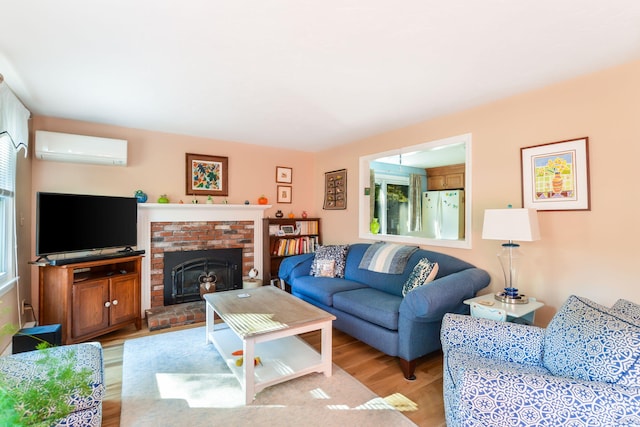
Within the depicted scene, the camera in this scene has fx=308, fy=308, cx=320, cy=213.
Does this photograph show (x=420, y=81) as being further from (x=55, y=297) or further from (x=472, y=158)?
(x=55, y=297)

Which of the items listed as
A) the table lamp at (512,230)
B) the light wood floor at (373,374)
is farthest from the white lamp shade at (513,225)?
the light wood floor at (373,374)

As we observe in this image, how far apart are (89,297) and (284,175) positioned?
2981mm

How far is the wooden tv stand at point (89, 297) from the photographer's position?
112 inches

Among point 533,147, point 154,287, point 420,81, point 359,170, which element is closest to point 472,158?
point 533,147

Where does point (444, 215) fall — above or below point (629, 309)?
above

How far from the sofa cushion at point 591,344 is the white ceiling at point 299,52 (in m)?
Result: 1.56

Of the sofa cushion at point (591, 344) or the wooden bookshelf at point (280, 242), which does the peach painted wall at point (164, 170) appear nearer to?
the wooden bookshelf at point (280, 242)

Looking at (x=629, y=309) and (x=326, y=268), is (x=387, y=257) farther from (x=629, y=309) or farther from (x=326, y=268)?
(x=629, y=309)

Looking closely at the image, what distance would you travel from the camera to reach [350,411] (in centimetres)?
202

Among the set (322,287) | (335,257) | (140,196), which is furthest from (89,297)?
(335,257)

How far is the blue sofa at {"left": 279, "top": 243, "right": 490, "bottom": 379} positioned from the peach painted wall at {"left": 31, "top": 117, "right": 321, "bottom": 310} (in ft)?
5.51

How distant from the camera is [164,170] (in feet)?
13.2

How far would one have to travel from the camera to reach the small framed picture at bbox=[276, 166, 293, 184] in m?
4.94

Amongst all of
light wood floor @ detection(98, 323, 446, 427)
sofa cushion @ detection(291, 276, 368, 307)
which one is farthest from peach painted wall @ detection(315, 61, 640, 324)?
sofa cushion @ detection(291, 276, 368, 307)
